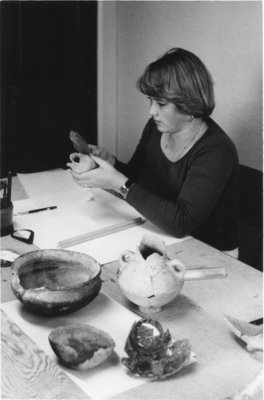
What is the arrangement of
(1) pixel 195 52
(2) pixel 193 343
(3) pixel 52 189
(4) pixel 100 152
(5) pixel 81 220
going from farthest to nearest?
1. (1) pixel 195 52
2. (4) pixel 100 152
3. (3) pixel 52 189
4. (5) pixel 81 220
5. (2) pixel 193 343

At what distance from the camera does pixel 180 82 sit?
77.1 inches

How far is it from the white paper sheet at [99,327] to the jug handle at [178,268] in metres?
0.13

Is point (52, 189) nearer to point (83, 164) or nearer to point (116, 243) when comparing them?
point (83, 164)

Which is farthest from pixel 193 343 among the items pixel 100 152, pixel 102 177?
pixel 100 152

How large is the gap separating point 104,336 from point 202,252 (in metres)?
0.58

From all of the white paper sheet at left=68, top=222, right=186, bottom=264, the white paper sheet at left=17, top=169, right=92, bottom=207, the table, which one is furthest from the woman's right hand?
the table

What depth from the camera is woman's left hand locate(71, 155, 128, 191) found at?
1.89 metres

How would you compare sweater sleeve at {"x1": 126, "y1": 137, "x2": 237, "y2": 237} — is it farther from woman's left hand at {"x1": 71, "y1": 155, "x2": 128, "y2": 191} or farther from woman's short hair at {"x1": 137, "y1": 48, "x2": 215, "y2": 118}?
woman's short hair at {"x1": 137, "y1": 48, "x2": 215, "y2": 118}

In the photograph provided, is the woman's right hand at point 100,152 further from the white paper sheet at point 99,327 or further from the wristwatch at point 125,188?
the white paper sheet at point 99,327

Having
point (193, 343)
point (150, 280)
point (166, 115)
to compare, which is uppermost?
point (166, 115)

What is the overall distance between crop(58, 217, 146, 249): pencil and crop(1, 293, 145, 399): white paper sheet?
0.32 metres

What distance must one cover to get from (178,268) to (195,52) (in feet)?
7.06

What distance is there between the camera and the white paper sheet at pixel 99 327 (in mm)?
1058

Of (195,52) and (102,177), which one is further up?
(195,52)
